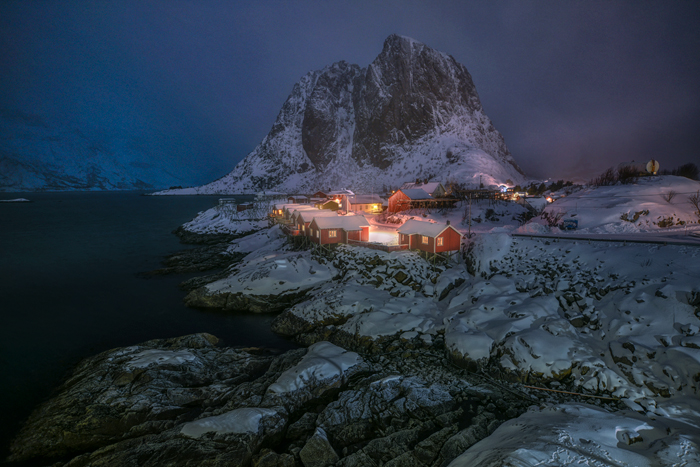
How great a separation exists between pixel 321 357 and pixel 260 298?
12.6 meters

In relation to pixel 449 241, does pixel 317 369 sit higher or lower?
lower

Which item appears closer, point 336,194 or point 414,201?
point 414,201

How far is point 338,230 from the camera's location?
34.5m

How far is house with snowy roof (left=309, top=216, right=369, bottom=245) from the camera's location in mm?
33844

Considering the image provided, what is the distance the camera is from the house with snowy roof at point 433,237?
92.4ft

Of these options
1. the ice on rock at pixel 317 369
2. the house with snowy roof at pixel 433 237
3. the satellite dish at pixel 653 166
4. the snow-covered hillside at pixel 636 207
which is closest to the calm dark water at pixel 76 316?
the ice on rock at pixel 317 369

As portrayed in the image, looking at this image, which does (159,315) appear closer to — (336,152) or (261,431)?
(261,431)

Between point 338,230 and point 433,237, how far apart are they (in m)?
11.5

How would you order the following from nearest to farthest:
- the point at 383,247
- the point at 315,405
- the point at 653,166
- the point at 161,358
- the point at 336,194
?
the point at 315,405
the point at 161,358
the point at 383,247
the point at 653,166
the point at 336,194

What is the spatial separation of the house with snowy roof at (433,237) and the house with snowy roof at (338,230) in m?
6.04

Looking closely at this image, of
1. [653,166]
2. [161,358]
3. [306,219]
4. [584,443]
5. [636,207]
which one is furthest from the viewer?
[653,166]

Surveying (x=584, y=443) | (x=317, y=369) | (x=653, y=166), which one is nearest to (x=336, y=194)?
(x=653, y=166)

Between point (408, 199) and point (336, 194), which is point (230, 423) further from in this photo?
point (336, 194)

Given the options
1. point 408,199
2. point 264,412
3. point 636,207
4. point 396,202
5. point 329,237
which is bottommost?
point 264,412
